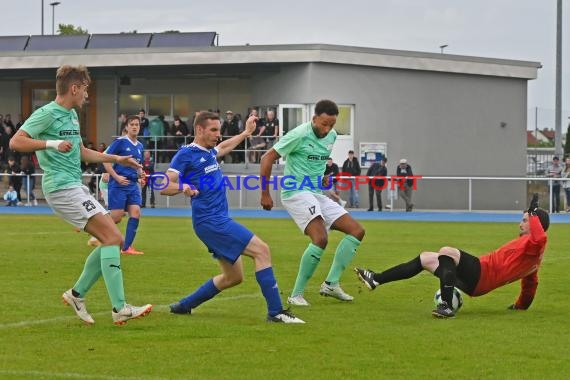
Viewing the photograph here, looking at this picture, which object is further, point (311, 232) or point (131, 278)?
point (131, 278)

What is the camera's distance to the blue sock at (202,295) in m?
10.0

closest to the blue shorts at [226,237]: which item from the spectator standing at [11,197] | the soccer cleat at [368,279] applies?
the soccer cleat at [368,279]

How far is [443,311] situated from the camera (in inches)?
395

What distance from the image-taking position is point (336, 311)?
10.7 m

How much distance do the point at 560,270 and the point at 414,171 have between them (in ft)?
83.7

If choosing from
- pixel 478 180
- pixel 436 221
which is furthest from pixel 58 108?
pixel 478 180

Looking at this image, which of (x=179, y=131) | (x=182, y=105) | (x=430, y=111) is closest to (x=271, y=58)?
(x=179, y=131)

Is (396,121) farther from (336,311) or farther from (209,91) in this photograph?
(336,311)

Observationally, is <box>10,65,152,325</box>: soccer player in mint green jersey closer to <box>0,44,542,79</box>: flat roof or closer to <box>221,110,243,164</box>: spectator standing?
<box>221,110,243,164</box>: spectator standing

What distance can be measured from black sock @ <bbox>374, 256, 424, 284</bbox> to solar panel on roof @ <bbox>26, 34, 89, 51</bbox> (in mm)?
33548

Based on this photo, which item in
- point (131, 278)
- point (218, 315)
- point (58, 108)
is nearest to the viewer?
Answer: point (58, 108)

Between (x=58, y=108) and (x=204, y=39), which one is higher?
(x=204, y=39)

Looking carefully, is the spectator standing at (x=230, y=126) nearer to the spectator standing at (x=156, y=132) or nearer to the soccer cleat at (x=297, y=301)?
the spectator standing at (x=156, y=132)

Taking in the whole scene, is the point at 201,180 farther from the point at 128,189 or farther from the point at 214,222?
the point at 128,189
